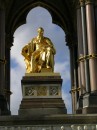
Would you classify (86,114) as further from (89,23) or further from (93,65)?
(89,23)

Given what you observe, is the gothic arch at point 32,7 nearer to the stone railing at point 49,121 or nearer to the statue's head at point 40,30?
the statue's head at point 40,30

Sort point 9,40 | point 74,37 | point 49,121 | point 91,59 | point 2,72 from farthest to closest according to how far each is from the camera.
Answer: point 74,37, point 9,40, point 2,72, point 91,59, point 49,121

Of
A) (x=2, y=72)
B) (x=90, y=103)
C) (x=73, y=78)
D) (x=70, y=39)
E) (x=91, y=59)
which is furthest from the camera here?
(x=70, y=39)

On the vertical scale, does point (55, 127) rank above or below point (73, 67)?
below

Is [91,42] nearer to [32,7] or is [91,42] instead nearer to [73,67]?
[73,67]

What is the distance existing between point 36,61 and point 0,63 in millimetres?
1846

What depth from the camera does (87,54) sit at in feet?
67.6

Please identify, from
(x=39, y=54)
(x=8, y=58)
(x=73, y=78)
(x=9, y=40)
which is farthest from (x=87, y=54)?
(x=9, y=40)

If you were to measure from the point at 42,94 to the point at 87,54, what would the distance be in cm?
267

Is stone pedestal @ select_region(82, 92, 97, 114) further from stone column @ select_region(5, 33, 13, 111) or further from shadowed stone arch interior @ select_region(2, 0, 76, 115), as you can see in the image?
shadowed stone arch interior @ select_region(2, 0, 76, 115)

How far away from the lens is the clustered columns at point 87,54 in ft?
64.4

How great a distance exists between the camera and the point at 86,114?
17703 mm

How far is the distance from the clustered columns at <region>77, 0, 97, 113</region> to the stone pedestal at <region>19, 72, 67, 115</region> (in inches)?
40.2

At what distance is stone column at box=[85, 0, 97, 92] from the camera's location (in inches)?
792
